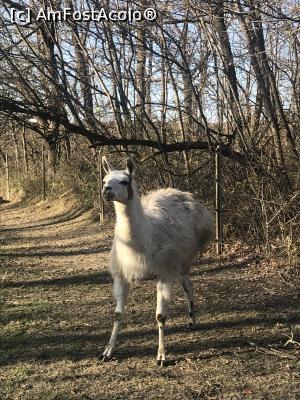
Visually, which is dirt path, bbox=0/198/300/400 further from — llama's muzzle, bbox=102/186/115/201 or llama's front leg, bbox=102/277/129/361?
llama's muzzle, bbox=102/186/115/201

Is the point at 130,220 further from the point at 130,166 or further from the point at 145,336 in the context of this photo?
the point at 145,336

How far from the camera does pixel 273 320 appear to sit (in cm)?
532

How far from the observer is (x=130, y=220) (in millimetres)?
4375

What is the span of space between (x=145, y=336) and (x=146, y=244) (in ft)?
3.55

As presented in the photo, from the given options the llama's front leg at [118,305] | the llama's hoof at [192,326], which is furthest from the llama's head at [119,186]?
the llama's hoof at [192,326]

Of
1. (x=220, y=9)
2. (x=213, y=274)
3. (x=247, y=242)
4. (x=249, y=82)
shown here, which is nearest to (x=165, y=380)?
(x=213, y=274)

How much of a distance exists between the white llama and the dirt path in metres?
0.30

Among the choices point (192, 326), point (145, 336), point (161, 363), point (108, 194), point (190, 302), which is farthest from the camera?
point (190, 302)

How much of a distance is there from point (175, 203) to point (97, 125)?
591 cm

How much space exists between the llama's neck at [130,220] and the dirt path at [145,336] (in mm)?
1112

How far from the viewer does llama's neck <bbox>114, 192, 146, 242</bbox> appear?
4340mm

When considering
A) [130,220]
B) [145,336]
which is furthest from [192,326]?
[130,220]

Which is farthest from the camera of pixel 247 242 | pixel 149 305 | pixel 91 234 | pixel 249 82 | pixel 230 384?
pixel 91 234

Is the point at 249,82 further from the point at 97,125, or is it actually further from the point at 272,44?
the point at 97,125
